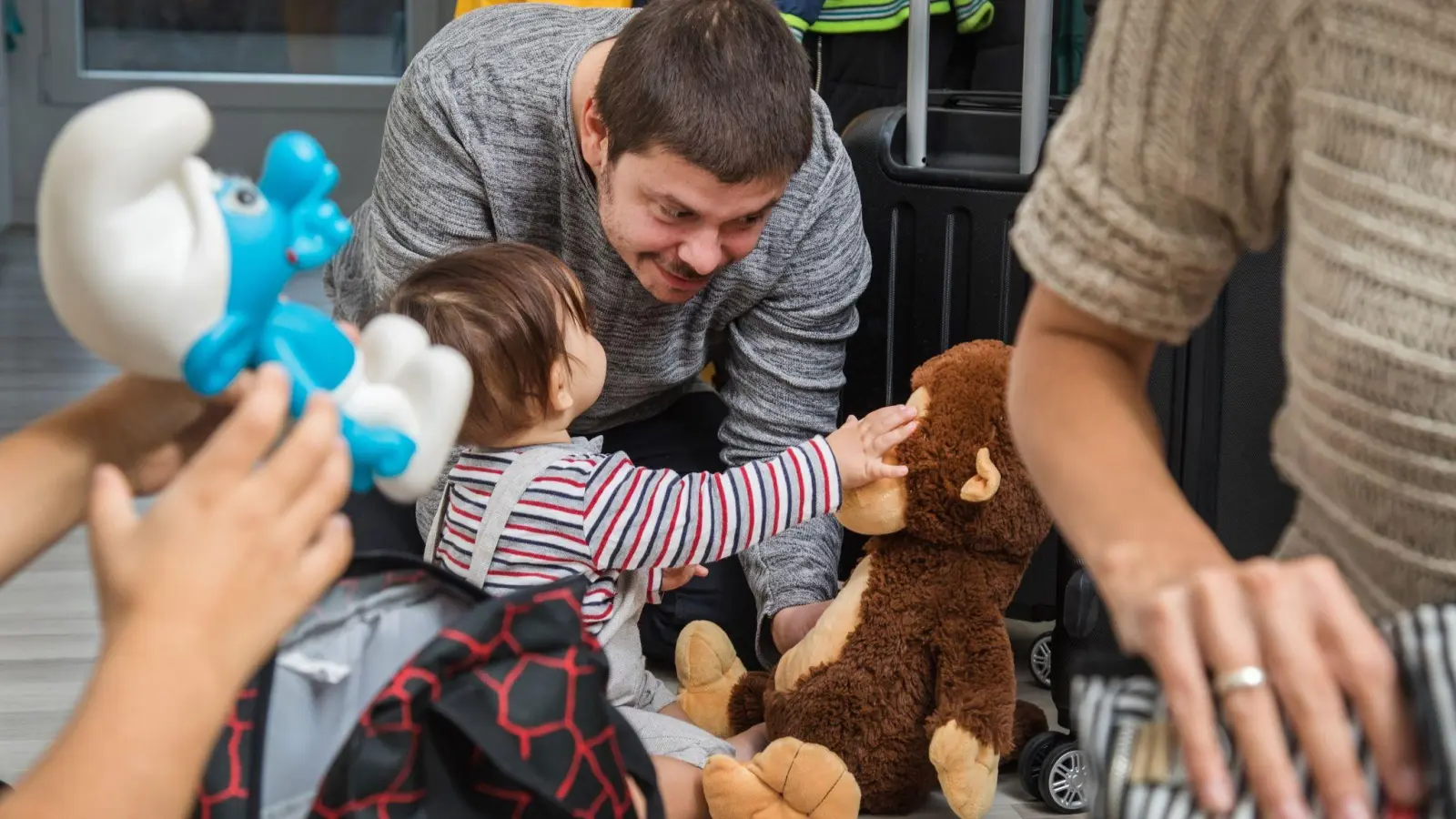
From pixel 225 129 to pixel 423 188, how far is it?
372 centimetres

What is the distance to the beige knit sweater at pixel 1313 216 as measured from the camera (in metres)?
0.56

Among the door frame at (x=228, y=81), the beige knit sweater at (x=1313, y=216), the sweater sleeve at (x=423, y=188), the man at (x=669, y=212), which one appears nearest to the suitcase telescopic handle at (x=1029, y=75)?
the man at (x=669, y=212)

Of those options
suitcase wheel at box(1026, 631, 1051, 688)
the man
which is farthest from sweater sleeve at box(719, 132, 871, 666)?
suitcase wheel at box(1026, 631, 1051, 688)

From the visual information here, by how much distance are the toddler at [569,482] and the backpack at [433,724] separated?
1.78ft

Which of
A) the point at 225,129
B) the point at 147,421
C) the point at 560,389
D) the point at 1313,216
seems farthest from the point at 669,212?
the point at 225,129

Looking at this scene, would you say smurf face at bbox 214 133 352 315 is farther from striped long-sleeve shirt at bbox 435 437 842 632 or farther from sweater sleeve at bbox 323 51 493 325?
sweater sleeve at bbox 323 51 493 325

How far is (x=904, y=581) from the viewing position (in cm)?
137

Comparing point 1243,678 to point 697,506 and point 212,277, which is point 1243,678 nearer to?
point 212,277

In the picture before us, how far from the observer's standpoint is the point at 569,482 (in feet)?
4.24

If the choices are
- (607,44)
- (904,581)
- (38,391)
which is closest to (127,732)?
(904,581)

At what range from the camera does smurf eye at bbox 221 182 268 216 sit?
0.63 meters

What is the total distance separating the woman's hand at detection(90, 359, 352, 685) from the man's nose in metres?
0.89

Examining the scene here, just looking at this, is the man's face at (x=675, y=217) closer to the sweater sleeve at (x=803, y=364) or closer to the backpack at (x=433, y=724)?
the sweater sleeve at (x=803, y=364)

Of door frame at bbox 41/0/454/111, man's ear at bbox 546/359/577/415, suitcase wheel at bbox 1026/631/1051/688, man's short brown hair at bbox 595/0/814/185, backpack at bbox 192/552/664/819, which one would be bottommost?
suitcase wheel at bbox 1026/631/1051/688
